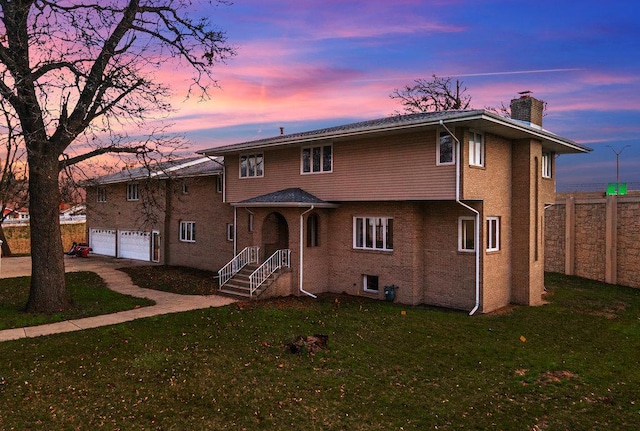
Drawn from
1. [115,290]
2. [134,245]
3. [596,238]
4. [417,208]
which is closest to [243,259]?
[115,290]

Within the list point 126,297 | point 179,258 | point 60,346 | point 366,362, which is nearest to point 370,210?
point 366,362

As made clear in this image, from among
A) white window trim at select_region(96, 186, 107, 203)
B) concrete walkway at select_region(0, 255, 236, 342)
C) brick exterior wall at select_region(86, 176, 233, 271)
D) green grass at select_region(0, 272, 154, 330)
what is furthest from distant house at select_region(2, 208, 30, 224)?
white window trim at select_region(96, 186, 107, 203)

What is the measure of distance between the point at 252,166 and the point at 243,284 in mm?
6340

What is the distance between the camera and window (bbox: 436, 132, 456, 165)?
594 inches

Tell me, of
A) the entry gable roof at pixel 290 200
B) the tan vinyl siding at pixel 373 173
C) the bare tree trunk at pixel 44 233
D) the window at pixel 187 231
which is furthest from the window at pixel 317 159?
the window at pixel 187 231

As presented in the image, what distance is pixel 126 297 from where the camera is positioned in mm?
16781

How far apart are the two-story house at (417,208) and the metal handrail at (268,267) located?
0.53ft

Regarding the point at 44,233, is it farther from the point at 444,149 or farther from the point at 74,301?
the point at 444,149

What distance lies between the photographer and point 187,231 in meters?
26.7

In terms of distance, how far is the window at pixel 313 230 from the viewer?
1931 cm

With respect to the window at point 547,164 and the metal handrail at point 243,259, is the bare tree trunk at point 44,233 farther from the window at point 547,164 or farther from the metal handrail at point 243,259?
the window at point 547,164

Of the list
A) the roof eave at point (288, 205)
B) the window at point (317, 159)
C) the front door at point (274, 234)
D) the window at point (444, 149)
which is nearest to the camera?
the window at point (444, 149)

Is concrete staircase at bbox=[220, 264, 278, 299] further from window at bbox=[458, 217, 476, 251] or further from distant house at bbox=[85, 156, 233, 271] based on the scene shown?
window at bbox=[458, 217, 476, 251]

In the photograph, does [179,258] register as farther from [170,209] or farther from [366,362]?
[366,362]
